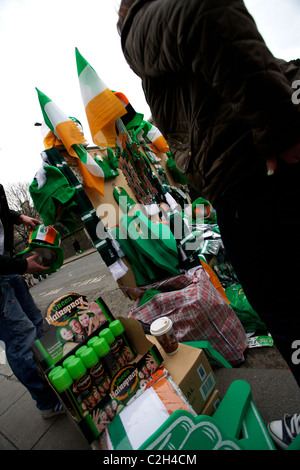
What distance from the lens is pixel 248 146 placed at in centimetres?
63

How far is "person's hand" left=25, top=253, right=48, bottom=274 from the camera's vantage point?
149 centimetres

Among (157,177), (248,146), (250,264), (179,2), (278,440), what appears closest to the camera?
(179,2)

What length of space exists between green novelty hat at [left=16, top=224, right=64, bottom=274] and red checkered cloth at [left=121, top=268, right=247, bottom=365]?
705mm

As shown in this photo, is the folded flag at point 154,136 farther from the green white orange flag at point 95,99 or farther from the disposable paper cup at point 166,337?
the disposable paper cup at point 166,337

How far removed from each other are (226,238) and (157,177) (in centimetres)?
270

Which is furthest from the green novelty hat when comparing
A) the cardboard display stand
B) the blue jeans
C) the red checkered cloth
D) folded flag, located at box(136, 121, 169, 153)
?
folded flag, located at box(136, 121, 169, 153)

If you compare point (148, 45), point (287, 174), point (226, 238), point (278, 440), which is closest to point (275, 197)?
point (287, 174)

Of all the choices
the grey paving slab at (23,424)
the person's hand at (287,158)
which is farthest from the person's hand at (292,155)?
the grey paving slab at (23,424)

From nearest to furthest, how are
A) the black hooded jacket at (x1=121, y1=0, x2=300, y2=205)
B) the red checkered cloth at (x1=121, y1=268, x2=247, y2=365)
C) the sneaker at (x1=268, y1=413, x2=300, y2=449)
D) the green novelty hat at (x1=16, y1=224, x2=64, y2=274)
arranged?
the black hooded jacket at (x1=121, y1=0, x2=300, y2=205)
the sneaker at (x1=268, y1=413, x2=300, y2=449)
the red checkered cloth at (x1=121, y1=268, x2=247, y2=365)
the green novelty hat at (x1=16, y1=224, x2=64, y2=274)

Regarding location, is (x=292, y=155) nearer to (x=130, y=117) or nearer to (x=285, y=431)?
(x=285, y=431)

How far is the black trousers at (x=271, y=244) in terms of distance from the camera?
0.63 metres

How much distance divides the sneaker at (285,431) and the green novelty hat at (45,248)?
1.53m

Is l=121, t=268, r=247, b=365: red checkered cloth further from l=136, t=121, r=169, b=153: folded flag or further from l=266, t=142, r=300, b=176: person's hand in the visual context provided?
l=136, t=121, r=169, b=153: folded flag

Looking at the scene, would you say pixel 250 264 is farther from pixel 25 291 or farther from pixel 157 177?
pixel 157 177
